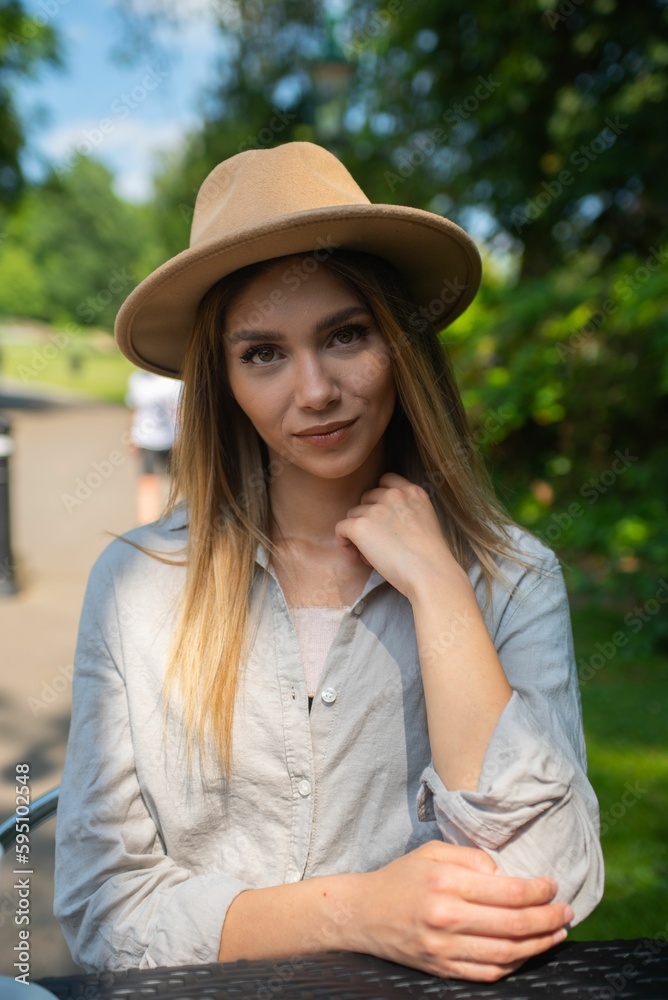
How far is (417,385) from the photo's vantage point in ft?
5.89

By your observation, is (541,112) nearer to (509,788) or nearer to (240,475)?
(240,475)

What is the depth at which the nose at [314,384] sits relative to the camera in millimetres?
1641

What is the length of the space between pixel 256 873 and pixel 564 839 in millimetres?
616

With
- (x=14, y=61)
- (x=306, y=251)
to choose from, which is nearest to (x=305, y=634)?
(x=306, y=251)

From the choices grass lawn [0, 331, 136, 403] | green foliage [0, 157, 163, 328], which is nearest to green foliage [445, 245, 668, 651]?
grass lawn [0, 331, 136, 403]

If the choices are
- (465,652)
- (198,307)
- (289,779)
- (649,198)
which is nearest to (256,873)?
(289,779)

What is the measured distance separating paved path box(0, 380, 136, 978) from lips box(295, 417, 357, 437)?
42cm

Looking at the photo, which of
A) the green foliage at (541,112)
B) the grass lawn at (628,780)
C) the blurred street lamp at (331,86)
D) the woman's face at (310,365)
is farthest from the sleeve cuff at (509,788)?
the blurred street lamp at (331,86)

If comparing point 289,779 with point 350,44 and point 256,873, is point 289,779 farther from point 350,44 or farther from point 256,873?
point 350,44

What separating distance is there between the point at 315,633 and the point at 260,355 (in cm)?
55

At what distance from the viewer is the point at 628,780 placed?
3.95m

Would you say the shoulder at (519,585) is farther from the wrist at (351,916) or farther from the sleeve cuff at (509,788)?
the wrist at (351,916)

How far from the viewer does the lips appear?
1.69 m

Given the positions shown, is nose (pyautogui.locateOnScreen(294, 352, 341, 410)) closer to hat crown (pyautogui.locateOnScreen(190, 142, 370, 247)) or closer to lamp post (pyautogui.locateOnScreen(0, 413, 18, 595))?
hat crown (pyautogui.locateOnScreen(190, 142, 370, 247))
